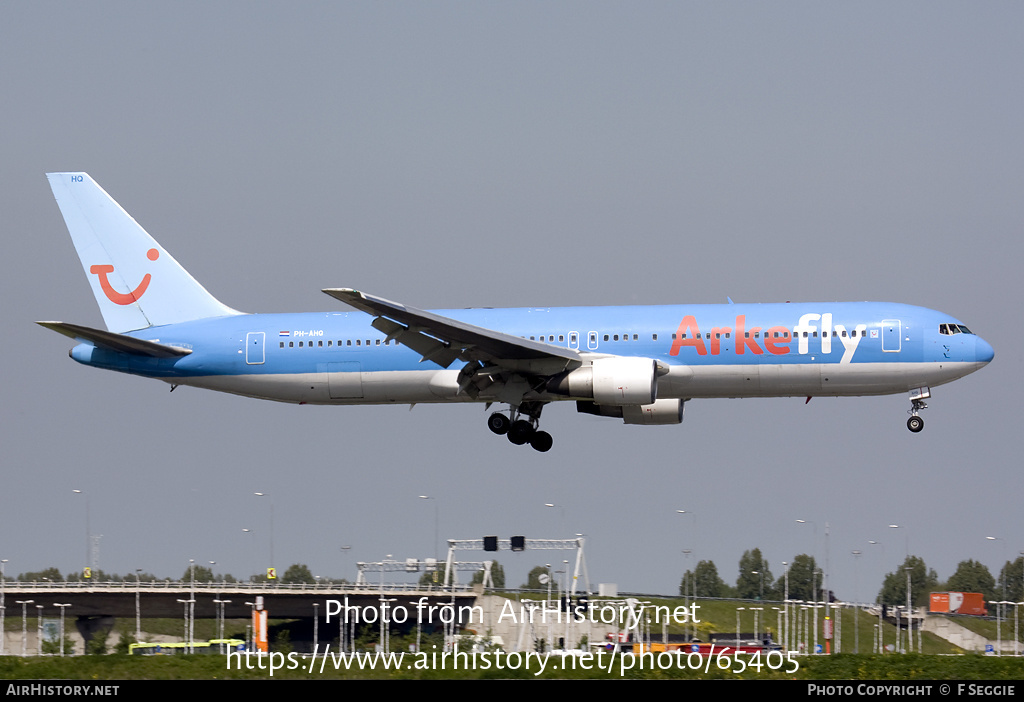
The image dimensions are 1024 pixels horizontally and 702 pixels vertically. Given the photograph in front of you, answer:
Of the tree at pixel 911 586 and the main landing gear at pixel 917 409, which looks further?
the tree at pixel 911 586

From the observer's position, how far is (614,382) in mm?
39438

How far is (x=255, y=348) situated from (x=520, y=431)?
33.1 feet

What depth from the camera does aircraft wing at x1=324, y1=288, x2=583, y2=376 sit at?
38.5m

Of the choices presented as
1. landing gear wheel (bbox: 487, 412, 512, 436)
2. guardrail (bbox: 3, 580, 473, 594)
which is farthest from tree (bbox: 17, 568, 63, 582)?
landing gear wheel (bbox: 487, 412, 512, 436)

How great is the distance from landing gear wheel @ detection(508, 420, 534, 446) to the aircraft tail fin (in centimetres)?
1186

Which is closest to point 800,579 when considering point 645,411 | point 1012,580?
point 1012,580

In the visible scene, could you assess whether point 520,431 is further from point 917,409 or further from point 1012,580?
point 1012,580

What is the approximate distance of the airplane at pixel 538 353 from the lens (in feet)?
131

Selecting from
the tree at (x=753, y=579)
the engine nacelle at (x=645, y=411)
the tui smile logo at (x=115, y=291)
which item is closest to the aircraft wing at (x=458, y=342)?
the engine nacelle at (x=645, y=411)

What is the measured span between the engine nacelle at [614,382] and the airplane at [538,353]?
5 cm

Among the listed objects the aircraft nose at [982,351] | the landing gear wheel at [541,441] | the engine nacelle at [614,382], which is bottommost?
the landing gear wheel at [541,441]

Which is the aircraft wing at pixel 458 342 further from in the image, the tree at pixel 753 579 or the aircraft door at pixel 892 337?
the tree at pixel 753 579
